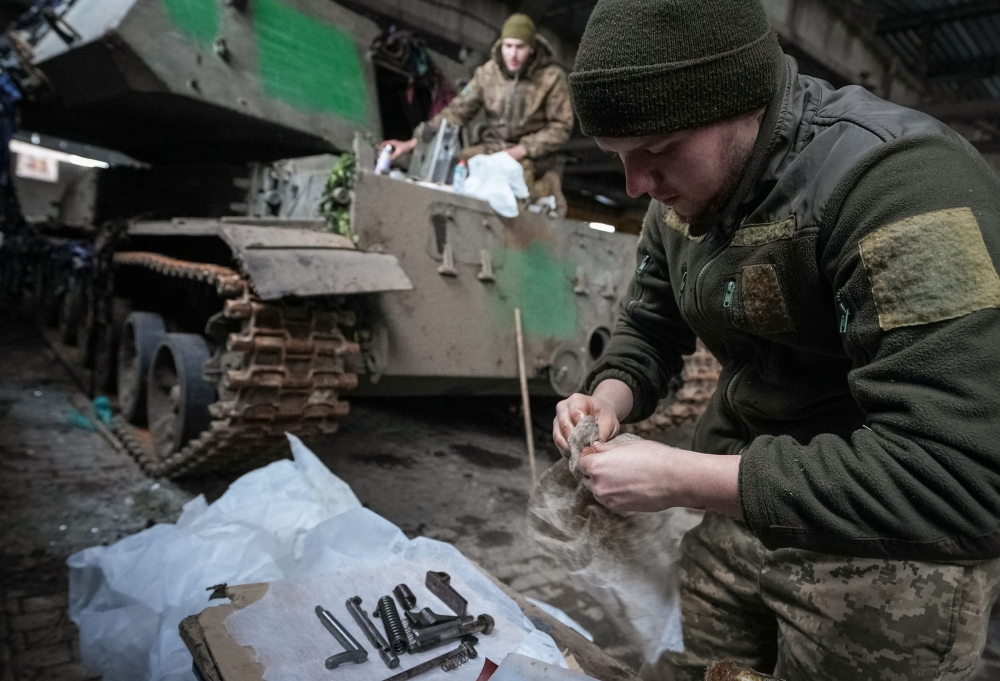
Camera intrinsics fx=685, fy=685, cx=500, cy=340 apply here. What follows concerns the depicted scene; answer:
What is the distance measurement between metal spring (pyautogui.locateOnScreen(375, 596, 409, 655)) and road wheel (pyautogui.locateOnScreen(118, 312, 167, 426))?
2.99 metres

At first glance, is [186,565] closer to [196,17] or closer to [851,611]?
[851,611]

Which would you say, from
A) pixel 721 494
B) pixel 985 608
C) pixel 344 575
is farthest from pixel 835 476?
pixel 344 575

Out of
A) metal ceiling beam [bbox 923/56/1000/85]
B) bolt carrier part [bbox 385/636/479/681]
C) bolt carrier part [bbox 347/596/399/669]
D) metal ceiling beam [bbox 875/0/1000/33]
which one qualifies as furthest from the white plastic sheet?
metal ceiling beam [bbox 923/56/1000/85]

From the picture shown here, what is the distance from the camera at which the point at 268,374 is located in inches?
122

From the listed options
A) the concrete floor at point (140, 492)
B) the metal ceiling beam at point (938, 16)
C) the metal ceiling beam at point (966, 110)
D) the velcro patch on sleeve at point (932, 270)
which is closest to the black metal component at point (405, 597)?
the concrete floor at point (140, 492)

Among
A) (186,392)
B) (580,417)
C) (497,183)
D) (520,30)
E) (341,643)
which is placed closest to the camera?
(580,417)

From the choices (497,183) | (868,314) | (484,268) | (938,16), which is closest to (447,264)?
(484,268)

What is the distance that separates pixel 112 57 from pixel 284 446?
263 cm

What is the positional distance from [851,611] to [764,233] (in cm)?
68

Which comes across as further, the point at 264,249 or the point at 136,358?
the point at 136,358

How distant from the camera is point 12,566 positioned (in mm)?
2676

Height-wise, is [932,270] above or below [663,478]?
above

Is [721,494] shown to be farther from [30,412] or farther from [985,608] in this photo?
[30,412]

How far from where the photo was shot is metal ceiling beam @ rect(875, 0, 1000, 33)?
7.91m
